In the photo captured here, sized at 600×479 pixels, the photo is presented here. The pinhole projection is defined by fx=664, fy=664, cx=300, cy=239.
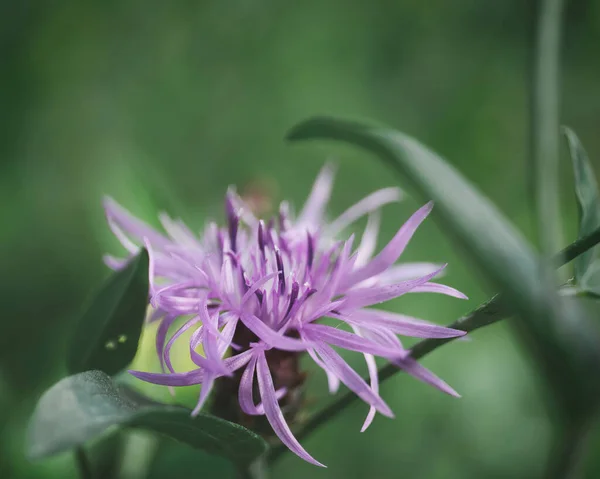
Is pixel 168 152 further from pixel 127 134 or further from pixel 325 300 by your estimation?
pixel 325 300

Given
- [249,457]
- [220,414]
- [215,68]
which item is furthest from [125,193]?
[215,68]

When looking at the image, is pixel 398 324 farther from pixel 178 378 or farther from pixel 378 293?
pixel 178 378

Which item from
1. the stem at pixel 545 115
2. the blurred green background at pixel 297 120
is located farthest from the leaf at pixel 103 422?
the blurred green background at pixel 297 120

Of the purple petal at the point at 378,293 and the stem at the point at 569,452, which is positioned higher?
the purple petal at the point at 378,293

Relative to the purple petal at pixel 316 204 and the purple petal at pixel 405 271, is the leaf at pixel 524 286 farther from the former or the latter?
the purple petal at pixel 316 204

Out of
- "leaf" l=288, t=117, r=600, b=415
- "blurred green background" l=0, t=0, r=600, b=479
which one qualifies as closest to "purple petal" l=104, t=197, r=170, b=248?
"leaf" l=288, t=117, r=600, b=415

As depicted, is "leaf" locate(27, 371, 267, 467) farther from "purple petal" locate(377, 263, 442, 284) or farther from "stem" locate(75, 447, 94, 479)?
"purple petal" locate(377, 263, 442, 284)
